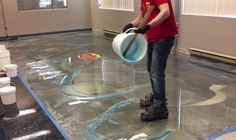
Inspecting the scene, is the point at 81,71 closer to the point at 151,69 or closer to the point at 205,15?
the point at 151,69

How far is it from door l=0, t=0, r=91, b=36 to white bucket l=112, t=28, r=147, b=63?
18.9 feet

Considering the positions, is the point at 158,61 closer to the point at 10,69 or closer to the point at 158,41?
the point at 158,41

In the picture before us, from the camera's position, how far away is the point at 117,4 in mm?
6844

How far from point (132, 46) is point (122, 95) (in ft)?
3.22

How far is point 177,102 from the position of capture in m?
2.84

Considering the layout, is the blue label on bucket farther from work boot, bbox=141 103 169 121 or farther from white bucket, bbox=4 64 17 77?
white bucket, bbox=4 64 17 77

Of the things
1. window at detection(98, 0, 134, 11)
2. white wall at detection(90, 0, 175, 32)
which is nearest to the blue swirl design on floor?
white wall at detection(90, 0, 175, 32)

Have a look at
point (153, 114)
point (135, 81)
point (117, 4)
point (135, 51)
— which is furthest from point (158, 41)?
point (117, 4)

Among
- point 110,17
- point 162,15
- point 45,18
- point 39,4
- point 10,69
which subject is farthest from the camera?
point 45,18

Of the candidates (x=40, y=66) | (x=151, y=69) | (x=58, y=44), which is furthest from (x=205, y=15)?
(x=58, y=44)

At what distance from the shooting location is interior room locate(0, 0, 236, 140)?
7.36 ft

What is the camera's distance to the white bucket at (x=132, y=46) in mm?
2180

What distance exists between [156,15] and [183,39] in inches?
114

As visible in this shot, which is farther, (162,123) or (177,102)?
(177,102)
